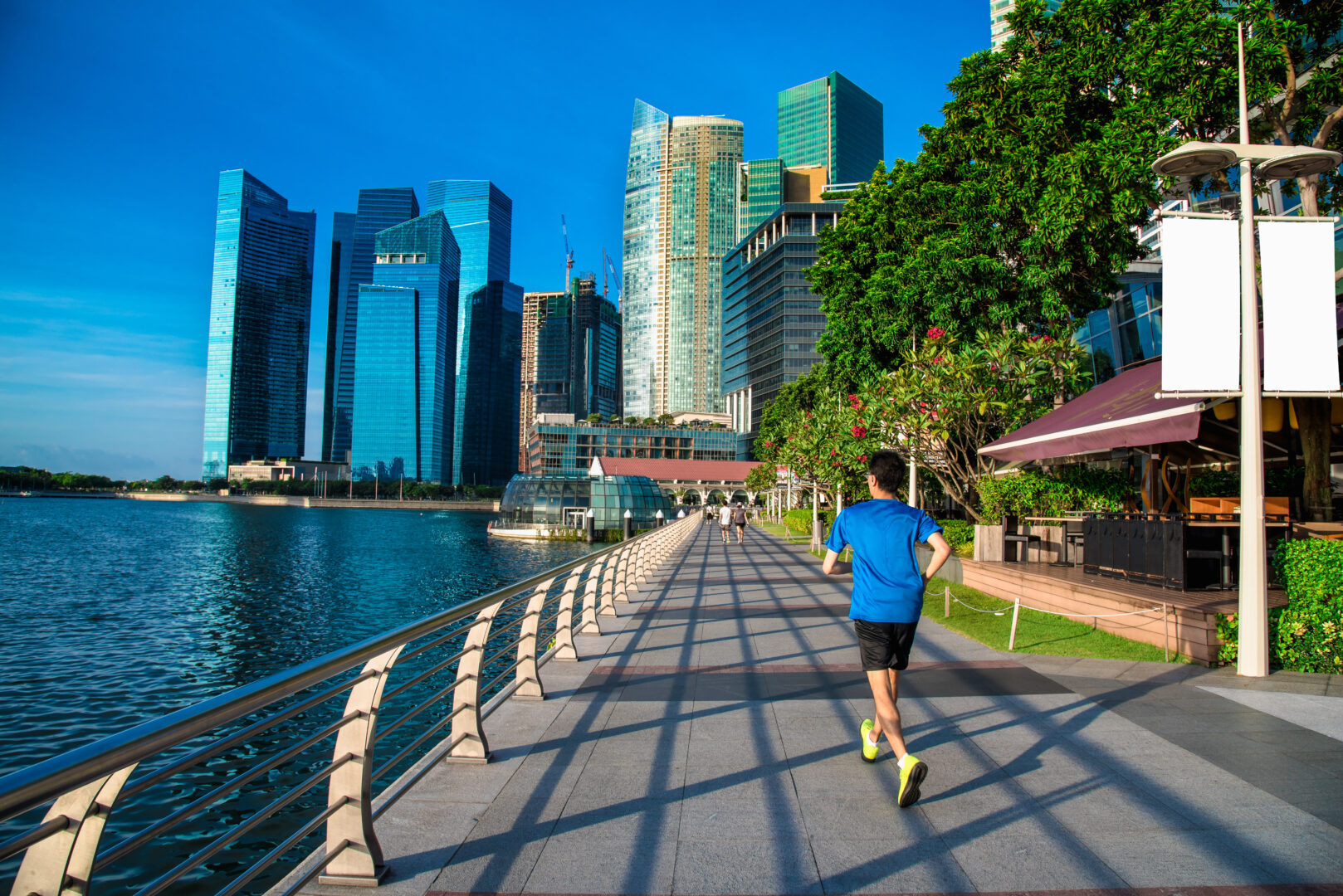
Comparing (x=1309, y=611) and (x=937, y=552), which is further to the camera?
(x=1309, y=611)

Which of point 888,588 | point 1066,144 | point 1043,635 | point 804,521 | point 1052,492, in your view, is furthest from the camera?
point 804,521

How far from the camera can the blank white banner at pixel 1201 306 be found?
7.29 m

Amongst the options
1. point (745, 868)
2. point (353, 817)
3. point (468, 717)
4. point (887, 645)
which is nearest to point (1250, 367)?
point (887, 645)

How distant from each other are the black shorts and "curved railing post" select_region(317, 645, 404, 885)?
252 cm

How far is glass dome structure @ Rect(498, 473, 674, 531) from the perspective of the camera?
67250mm

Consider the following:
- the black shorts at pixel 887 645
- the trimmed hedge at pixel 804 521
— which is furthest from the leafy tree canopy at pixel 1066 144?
the trimmed hedge at pixel 804 521

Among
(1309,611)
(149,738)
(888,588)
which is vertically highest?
(888,588)

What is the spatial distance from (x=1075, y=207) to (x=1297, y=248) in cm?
778

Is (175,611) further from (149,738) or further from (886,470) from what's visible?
(149,738)

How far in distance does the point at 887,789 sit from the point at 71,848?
3717mm

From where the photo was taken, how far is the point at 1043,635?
9.25 m

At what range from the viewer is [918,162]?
20.4 m

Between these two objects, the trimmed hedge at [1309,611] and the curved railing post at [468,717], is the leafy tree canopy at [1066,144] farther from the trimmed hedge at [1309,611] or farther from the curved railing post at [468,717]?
the curved railing post at [468,717]

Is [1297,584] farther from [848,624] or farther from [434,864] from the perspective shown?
[434,864]
